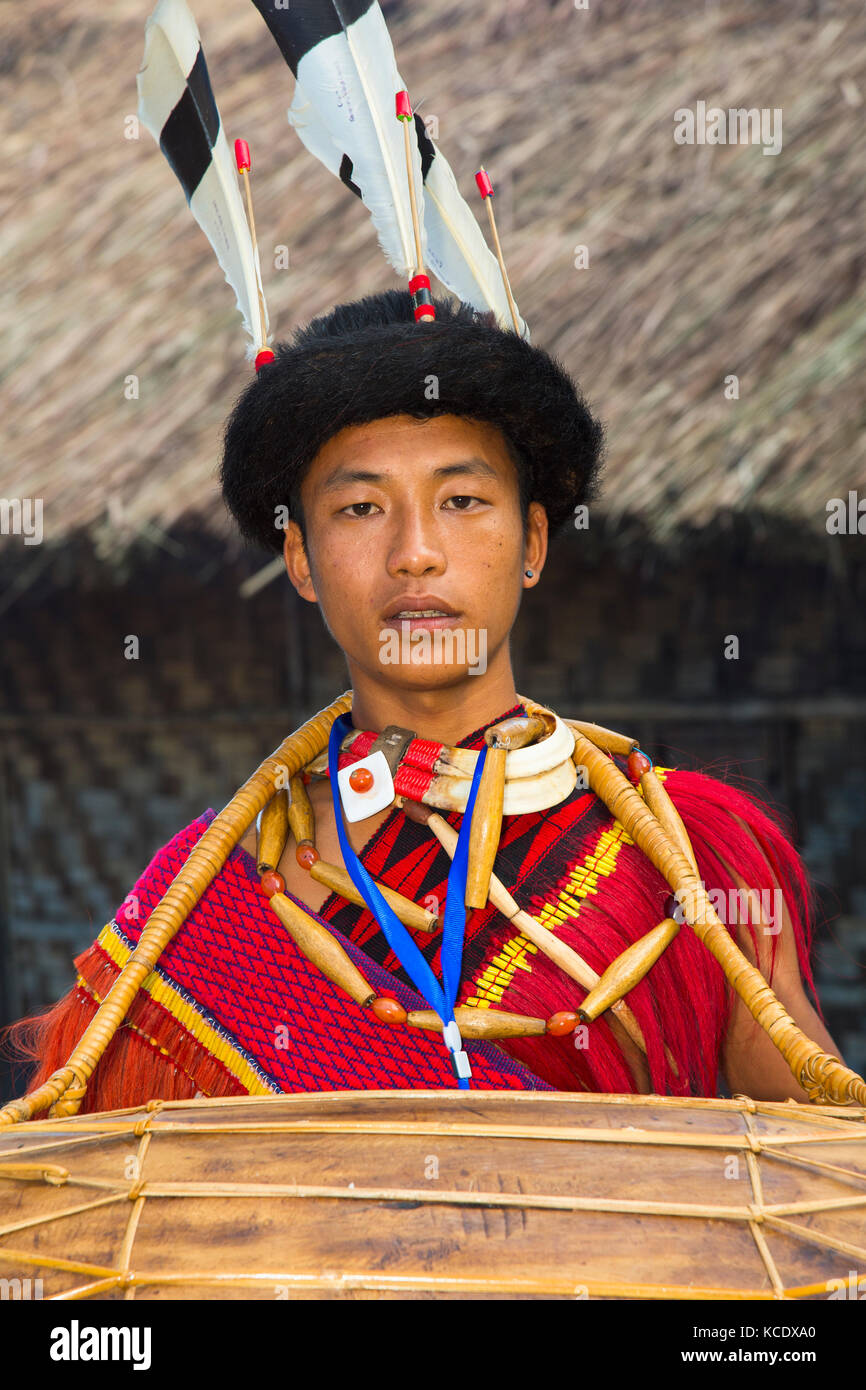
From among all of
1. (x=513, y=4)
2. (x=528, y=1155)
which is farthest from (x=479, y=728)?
(x=513, y=4)

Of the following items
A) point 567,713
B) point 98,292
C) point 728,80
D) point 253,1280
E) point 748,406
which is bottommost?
point 253,1280

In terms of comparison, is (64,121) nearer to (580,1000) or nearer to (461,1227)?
(580,1000)

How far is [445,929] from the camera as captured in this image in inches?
74.0

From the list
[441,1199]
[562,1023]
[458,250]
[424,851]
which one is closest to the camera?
[441,1199]

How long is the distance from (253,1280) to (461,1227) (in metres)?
0.23

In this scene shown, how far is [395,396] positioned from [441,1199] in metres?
1.05

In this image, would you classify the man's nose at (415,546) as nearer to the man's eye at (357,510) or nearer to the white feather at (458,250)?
the man's eye at (357,510)

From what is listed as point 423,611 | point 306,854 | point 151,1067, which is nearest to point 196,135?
point 423,611

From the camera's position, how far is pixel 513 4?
4.98 metres

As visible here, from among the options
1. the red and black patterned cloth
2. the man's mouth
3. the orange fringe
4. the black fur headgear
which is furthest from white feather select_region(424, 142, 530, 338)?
the orange fringe

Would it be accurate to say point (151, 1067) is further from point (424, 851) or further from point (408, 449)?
point (408, 449)

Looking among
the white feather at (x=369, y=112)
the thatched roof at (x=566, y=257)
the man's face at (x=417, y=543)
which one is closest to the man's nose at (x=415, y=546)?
the man's face at (x=417, y=543)

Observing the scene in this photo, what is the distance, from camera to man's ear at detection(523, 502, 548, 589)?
2.08 meters

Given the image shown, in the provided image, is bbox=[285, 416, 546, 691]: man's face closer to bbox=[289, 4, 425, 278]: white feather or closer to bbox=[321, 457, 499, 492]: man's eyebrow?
bbox=[321, 457, 499, 492]: man's eyebrow
